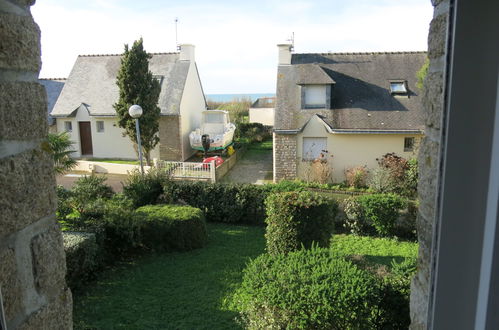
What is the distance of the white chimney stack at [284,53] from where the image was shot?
Result: 2016 centimetres

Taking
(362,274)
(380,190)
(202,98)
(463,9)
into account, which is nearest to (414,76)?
(380,190)

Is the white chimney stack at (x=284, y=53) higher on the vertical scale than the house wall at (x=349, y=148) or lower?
higher

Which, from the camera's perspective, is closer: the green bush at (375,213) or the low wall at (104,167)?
the green bush at (375,213)

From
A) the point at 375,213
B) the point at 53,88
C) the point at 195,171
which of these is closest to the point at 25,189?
the point at 375,213

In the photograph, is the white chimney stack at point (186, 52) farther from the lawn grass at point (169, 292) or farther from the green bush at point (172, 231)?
the lawn grass at point (169, 292)

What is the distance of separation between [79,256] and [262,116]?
25373 millimetres

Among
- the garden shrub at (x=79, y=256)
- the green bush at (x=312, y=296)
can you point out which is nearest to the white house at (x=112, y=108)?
the garden shrub at (x=79, y=256)

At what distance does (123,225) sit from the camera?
905 cm

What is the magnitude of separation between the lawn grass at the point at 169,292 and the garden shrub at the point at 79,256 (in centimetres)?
29

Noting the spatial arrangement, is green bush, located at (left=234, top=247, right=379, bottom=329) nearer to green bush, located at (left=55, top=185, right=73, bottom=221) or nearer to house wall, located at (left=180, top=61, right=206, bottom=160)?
green bush, located at (left=55, top=185, right=73, bottom=221)

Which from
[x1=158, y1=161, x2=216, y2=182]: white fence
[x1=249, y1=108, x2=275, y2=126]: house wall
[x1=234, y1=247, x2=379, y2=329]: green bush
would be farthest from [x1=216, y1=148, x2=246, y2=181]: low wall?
[x1=234, y1=247, x2=379, y2=329]: green bush

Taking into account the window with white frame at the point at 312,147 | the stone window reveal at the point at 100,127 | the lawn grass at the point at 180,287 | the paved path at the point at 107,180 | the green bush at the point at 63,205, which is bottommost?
the lawn grass at the point at 180,287

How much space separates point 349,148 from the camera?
17.5 meters

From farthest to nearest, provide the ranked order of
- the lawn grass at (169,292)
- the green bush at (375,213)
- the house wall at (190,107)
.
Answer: the house wall at (190,107) < the green bush at (375,213) < the lawn grass at (169,292)
